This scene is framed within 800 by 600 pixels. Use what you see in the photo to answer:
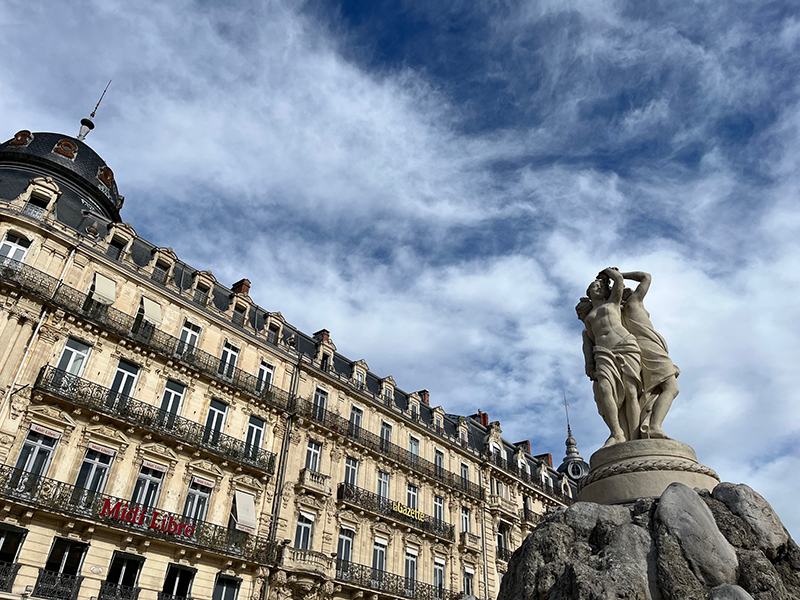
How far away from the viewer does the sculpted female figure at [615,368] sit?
8.53m

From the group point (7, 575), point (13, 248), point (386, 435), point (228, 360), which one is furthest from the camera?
point (386, 435)

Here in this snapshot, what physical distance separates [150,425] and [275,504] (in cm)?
634

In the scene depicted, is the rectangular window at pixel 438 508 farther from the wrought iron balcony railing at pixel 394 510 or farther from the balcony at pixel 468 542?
the balcony at pixel 468 542

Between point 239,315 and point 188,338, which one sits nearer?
point 188,338

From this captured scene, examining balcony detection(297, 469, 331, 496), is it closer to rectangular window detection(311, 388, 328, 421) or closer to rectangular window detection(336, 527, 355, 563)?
rectangular window detection(336, 527, 355, 563)

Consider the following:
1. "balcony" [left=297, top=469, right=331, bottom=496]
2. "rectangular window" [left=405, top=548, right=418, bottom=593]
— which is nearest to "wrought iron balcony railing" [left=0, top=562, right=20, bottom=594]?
"balcony" [left=297, top=469, right=331, bottom=496]

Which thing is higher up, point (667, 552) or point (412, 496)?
point (412, 496)

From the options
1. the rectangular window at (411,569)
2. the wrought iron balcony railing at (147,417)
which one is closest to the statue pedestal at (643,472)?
the wrought iron balcony railing at (147,417)

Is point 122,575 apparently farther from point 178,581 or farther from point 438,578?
point 438,578

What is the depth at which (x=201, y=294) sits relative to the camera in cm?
2620

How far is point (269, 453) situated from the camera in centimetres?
2509

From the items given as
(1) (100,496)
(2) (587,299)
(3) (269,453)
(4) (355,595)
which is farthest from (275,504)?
(2) (587,299)

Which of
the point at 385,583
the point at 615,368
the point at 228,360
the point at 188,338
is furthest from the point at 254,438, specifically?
the point at 615,368

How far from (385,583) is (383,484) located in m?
4.63
